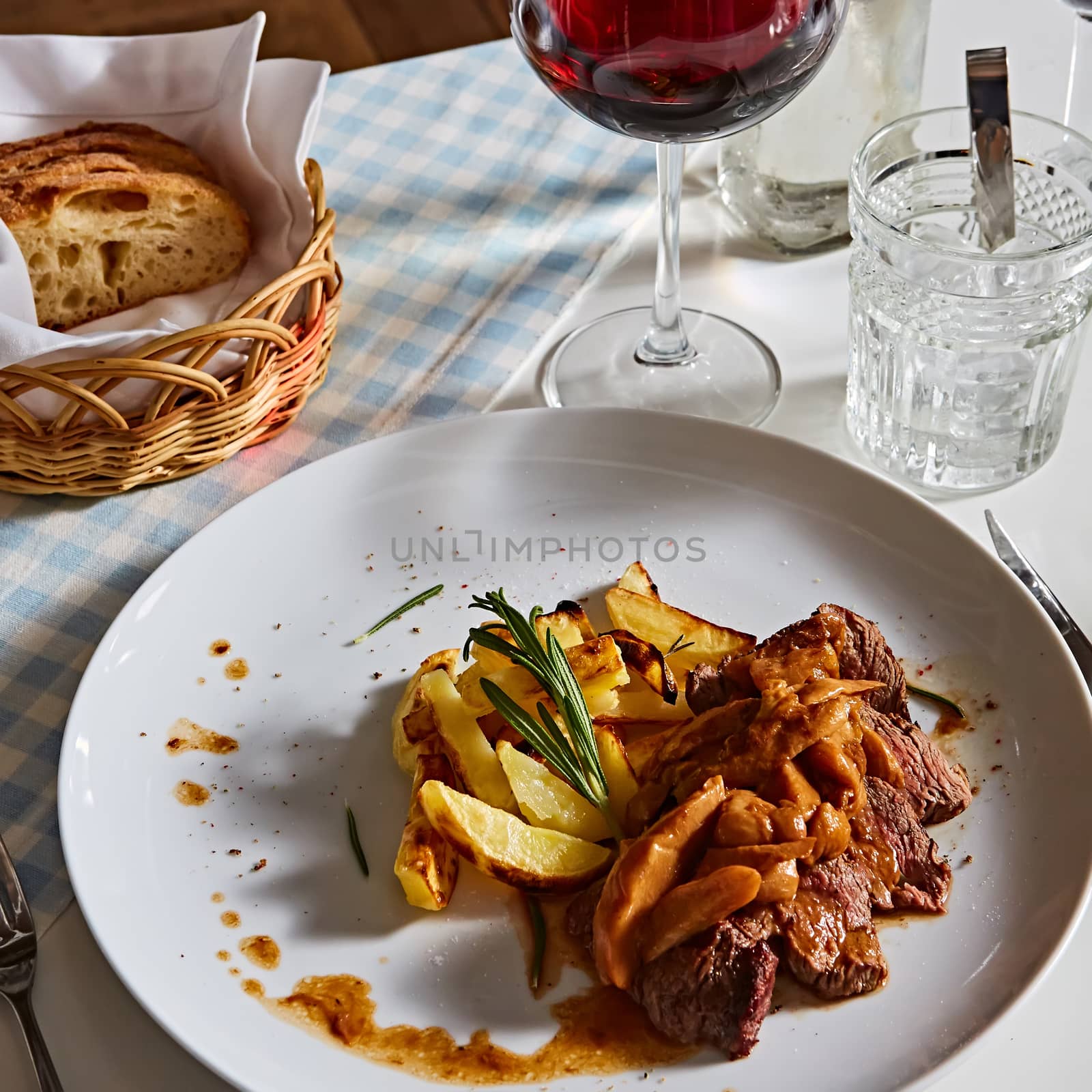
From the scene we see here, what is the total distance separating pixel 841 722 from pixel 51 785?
2.96 feet

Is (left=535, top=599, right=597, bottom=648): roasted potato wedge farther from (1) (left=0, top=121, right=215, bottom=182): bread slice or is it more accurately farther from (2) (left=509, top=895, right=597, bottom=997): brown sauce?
(1) (left=0, top=121, right=215, bottom=182): bread slice

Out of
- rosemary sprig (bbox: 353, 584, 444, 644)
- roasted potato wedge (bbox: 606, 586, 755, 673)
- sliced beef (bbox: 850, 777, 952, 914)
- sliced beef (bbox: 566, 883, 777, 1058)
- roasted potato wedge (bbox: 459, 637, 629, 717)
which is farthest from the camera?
rosemary sprig (bbox: 353, 584, 444, 644)

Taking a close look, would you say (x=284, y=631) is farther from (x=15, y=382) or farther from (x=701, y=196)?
(x=701, y=196)

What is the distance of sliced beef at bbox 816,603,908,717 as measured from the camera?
1.34 meters

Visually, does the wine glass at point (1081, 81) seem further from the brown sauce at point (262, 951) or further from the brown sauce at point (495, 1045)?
the brown sauce at point (262, 951)

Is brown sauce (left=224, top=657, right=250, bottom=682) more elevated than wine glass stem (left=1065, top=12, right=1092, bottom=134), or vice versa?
wine glass stem (left=1065, top=12, right=1092, bottom=134)

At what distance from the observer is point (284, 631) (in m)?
1.56

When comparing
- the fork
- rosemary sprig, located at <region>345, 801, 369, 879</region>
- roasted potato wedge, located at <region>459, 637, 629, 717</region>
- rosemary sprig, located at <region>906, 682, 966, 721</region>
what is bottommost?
the fork

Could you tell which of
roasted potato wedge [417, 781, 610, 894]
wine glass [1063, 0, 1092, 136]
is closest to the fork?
roasted potato wedge [417, 781, 610, 894]

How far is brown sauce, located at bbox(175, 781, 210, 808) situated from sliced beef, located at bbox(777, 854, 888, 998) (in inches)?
24.8

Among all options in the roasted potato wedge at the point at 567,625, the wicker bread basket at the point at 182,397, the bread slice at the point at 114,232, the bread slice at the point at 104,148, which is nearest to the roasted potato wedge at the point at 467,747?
the roasted potato wedge at the point at 567,625

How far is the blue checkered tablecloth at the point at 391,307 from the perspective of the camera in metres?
1.61

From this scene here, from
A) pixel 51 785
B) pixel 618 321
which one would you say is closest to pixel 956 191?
pixel 618 321

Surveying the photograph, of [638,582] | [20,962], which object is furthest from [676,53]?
[20,962]
